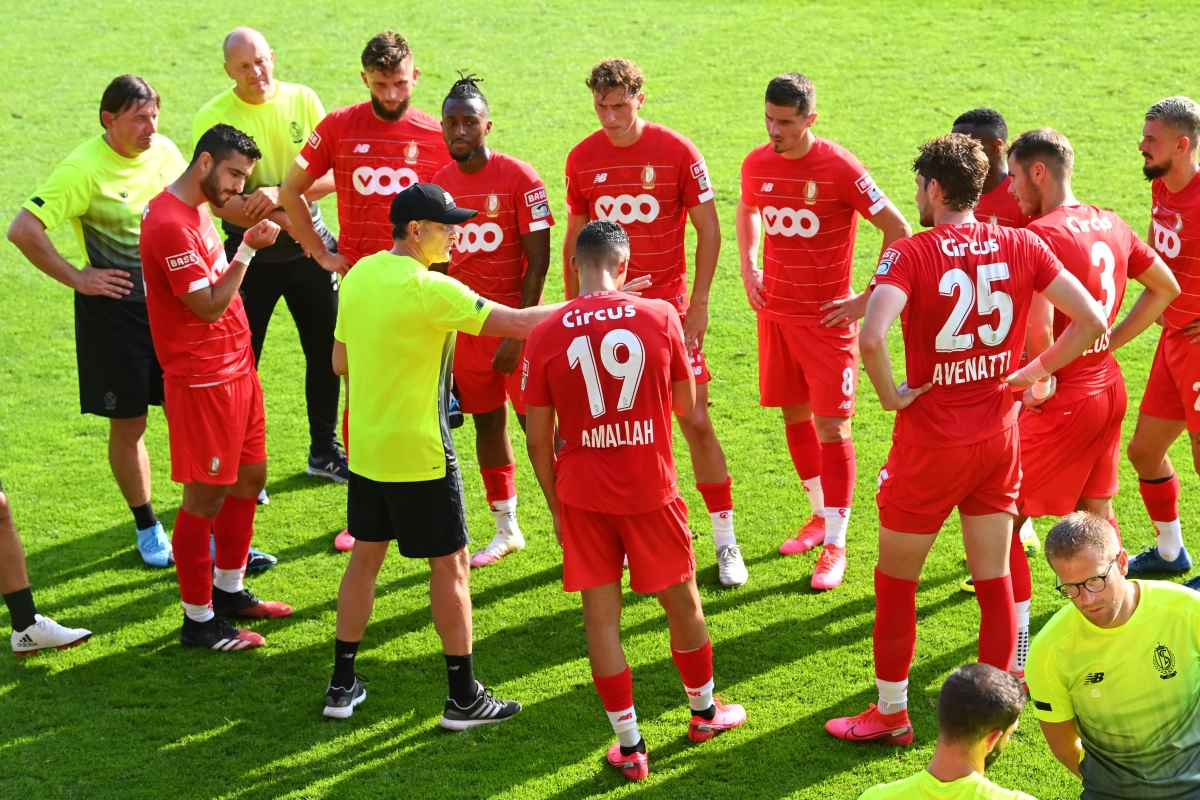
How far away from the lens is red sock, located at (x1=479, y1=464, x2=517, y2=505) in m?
7.27

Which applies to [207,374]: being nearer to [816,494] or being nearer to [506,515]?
[506,515]

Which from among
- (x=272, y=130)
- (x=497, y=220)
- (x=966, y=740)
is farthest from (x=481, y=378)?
(x=966, y=740)

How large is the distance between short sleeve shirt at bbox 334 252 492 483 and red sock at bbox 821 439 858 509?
2.40 meters

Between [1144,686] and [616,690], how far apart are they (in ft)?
6.77

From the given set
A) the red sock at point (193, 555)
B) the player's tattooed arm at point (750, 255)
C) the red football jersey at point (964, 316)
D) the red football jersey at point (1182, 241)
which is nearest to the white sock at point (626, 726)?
the red football jersey at point (964, 316)

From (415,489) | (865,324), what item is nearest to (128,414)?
(415,489)

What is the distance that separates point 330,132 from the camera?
7219 millimetres

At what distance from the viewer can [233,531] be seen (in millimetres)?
6586

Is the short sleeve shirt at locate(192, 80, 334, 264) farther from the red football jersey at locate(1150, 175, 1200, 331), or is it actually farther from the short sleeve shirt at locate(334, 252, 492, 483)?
the red football jersey at locate(1150, 175, 1200, 331)

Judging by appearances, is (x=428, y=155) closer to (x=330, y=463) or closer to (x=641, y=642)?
(x=330, y=463)

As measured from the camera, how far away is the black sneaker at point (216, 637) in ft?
20.9

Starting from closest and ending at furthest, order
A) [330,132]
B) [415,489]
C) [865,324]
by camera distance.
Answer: [865,324] → [415,489] → [330,132]

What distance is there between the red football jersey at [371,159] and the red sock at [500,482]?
147 centimetres

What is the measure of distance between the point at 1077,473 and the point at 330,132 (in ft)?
14.7
